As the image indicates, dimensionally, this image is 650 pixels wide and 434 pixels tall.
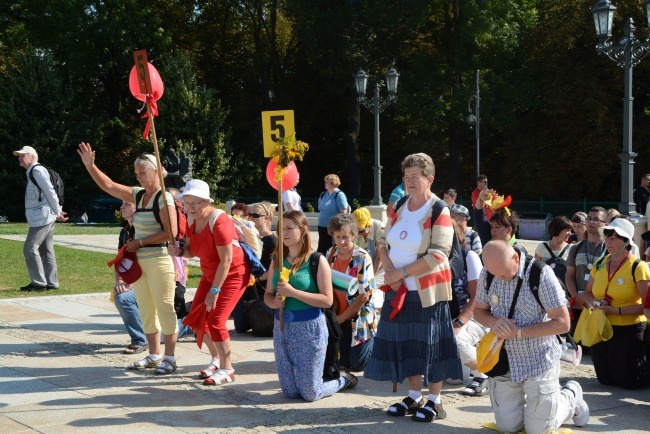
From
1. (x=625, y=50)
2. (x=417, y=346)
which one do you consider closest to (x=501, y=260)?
(x=417, y=346)

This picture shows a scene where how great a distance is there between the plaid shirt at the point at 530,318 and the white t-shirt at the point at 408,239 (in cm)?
67

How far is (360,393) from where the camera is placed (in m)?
6.92

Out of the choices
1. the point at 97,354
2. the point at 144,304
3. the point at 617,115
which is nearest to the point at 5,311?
the point at 97,354

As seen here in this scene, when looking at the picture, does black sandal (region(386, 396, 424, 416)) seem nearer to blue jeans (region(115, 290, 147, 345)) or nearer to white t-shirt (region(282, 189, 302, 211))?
blue jeans (region(115, 290, 147, 345))

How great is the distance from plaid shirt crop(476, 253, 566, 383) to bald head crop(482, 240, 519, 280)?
8cm

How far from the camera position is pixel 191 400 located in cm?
663

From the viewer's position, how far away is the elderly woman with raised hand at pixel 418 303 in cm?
598

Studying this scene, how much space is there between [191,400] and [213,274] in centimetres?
109

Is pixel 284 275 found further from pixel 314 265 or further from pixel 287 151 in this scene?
pixel 287 151

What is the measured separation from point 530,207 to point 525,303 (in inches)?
1151

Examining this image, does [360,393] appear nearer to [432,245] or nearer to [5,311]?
Result: [432,245]

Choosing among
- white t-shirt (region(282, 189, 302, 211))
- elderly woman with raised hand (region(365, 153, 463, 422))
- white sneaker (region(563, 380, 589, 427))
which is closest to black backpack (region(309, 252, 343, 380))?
elderly woman with raised hand (region(365, 153, 463, 422))

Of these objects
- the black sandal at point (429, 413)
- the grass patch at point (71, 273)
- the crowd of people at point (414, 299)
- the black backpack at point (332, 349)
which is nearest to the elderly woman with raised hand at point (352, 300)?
the crowd of people at point (414, 299)

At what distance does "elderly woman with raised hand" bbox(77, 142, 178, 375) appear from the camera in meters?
7.52
